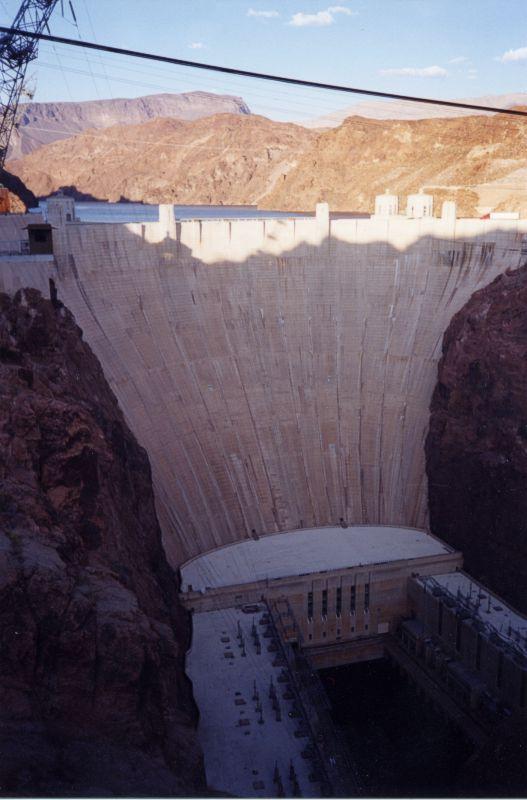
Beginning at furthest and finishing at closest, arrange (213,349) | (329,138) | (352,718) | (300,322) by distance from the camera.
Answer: (329,138) → (300,322) → (213,349) → (352,718)

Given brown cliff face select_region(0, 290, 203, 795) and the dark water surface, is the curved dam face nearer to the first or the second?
brown cliff face select_region(0, 290, 203, 795)

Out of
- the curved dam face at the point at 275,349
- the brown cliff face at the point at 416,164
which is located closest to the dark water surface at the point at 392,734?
the curved dam face at the point at 275,349

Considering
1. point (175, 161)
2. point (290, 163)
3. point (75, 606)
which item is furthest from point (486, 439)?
point (175, 161)

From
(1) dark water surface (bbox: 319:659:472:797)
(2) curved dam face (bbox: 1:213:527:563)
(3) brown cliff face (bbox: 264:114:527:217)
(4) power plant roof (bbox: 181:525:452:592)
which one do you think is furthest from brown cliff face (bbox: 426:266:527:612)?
(3) brown cliff face (bbox: 264:114:527:217)

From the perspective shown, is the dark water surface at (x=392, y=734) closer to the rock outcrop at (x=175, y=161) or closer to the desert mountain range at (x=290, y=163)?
the desert mountain range at (x=290, y=163)

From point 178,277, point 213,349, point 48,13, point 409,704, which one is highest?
point 48,13

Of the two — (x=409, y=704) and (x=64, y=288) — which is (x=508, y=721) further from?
(x=64, y=288)

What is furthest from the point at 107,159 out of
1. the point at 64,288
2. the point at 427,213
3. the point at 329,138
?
the point at 64,288
